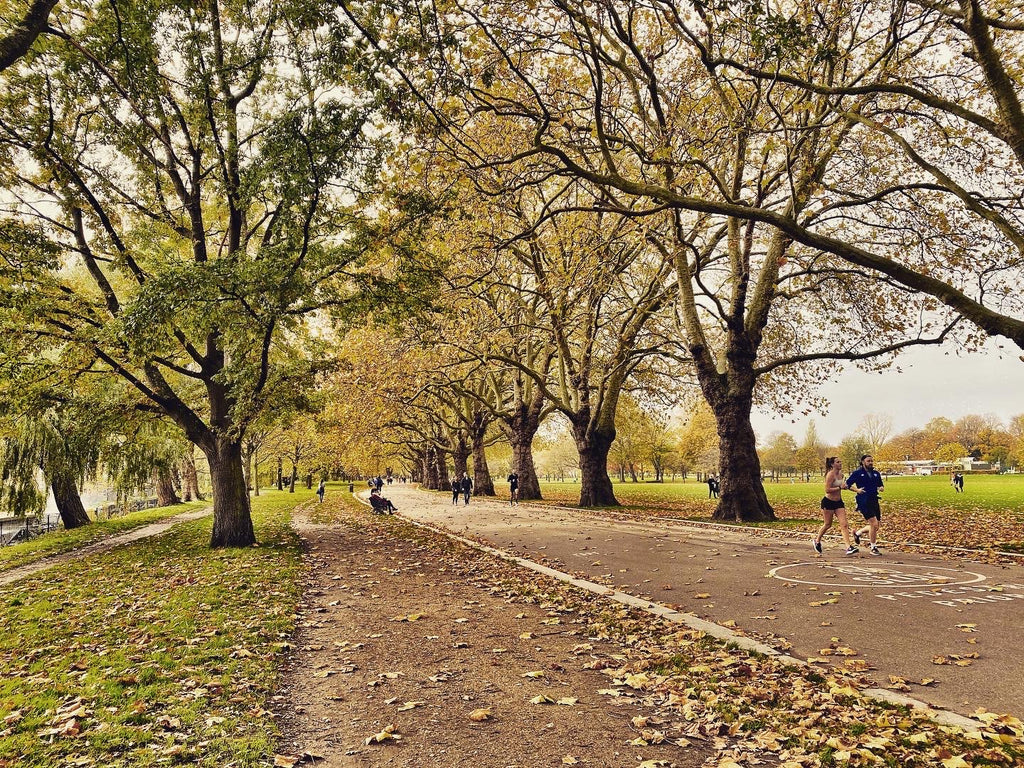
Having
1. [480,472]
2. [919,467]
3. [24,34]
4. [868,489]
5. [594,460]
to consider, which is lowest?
[919,467]

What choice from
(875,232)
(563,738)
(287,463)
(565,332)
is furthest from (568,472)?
(563,738)

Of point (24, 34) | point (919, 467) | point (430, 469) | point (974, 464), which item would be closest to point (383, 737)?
point (24, 34)

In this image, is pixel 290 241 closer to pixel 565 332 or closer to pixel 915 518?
pixel 565 332

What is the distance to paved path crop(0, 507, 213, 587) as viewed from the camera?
508 inches

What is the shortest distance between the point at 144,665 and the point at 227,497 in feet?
34.7

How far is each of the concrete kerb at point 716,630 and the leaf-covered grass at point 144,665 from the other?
14.3 ft

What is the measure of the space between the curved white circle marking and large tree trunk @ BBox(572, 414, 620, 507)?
15189 millimetres

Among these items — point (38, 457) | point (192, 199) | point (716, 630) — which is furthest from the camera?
point (38, 457)

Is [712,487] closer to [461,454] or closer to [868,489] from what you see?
[461,454]

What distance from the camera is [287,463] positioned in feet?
244

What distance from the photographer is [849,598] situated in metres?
7.73

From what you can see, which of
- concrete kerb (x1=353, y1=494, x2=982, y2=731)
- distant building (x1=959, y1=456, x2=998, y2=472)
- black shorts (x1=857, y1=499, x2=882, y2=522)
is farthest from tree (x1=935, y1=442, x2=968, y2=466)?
concrete kerb (x1=353, y1=494, x2=982, y2=731)

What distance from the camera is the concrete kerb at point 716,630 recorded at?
13.6 ft

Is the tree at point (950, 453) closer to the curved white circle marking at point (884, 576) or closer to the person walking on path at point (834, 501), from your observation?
the person walking on path at point (834, 501)
